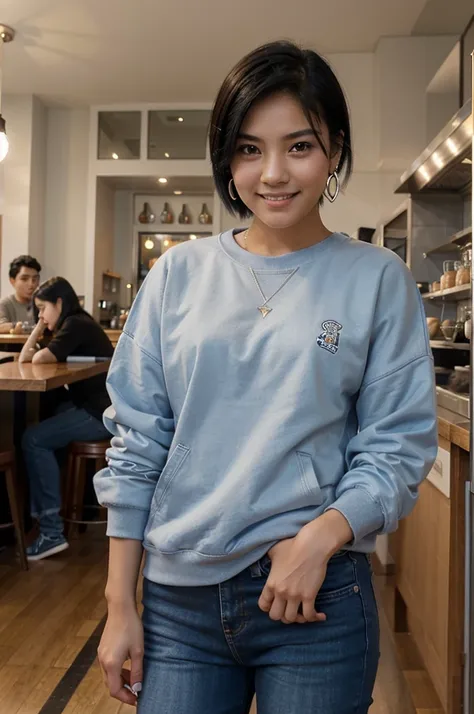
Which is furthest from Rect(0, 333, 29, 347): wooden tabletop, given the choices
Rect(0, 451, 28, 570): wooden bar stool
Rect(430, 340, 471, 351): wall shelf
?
Rect(430, 340, 471, 351): wall shelf

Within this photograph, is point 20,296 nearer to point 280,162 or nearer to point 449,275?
point 449,275

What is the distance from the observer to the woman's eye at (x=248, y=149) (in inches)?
32.3

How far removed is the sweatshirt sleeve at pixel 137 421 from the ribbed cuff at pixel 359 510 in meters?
0.23

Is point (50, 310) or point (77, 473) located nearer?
point (77, 473)

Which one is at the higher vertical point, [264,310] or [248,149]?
[248,149]

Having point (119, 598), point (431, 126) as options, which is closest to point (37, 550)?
point (119, 598)

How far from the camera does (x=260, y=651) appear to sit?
0.78 meters

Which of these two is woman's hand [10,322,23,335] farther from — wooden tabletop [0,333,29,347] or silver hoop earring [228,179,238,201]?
silver hoop earring [228,179,238,201]

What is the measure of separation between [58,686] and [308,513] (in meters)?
1.69

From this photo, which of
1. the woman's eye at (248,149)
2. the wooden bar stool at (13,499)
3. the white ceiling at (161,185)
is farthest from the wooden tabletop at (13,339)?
the woman's eye at (248,149)

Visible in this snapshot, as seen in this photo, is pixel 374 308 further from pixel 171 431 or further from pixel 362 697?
pixel 362 697

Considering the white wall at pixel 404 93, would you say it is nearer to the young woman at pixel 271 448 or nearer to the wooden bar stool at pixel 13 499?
the wooden bar stool at pixel 13 499

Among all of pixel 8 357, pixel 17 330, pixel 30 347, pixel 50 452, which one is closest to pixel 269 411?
pixel 50 452

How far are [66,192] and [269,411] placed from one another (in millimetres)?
6690
